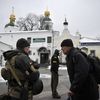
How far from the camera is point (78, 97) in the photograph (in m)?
6.26

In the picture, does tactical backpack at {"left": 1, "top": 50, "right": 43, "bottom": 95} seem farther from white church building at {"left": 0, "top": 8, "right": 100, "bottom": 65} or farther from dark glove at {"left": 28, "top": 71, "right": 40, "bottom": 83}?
white church building at {"left": 0, "top": 8, "right": 100, "bottom": 65}

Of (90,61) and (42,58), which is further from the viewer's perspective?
(42,58)

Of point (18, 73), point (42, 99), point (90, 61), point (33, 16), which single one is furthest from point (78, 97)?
point (33, 16)

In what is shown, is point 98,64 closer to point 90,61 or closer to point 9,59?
point 90,61

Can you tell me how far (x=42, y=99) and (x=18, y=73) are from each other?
6.51 meters

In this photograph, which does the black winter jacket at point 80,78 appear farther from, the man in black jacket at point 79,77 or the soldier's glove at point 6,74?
the soldier's glove at point 6,74

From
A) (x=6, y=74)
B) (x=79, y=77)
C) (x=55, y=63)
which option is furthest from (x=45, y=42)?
(x=79, y=77)

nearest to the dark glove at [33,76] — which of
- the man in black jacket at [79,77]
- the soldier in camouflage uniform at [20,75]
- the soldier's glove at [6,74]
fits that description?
the soldier in camouflage uniform at [20,75]

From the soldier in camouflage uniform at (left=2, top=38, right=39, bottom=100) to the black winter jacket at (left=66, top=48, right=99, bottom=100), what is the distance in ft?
2.15

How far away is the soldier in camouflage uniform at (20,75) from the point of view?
615cm

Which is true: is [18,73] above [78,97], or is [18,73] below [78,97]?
above

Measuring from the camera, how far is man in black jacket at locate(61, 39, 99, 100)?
19.8 feet

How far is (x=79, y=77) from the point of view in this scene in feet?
19.7

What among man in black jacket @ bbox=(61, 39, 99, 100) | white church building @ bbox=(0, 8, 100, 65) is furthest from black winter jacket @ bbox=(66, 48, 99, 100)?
white church building @ bbox=(0, 8, 100, 65)
